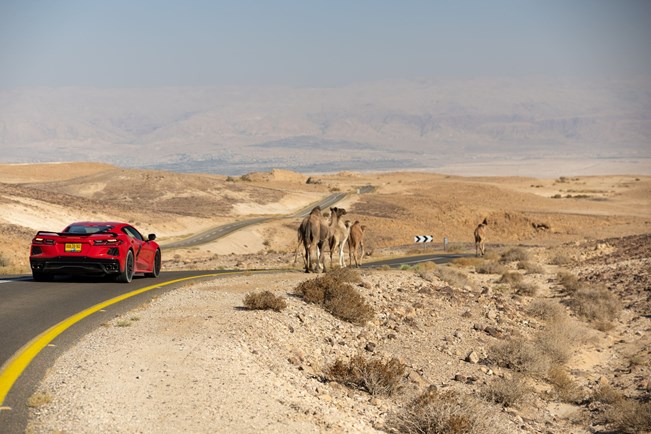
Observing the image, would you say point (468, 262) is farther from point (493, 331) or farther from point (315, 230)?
point (493, 331)

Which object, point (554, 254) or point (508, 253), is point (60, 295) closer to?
point (508, 253)

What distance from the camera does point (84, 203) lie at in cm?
7919

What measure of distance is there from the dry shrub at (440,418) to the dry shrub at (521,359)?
Answer: 6116 mm

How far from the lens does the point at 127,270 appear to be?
19.2 meters

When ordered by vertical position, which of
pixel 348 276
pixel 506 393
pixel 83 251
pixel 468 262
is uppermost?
pixel 83 251

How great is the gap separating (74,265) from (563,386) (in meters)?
10.6

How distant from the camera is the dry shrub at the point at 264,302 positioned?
16.2m

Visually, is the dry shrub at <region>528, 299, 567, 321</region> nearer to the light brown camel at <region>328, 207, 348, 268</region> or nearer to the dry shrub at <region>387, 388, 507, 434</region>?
the light brown camel at <region>328, 207, 348, 268</region>

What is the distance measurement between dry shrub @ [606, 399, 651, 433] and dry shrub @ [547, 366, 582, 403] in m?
1.32

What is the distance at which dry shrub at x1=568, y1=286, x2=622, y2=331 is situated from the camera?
24359mm

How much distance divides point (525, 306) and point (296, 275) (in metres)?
7.47

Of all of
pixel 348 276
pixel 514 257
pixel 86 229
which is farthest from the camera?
Answer: pixel 514 257


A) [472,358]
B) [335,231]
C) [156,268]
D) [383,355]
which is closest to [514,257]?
[335,231]

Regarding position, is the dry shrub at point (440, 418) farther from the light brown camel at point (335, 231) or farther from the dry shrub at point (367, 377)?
the light brown camel at point (335, 231)
